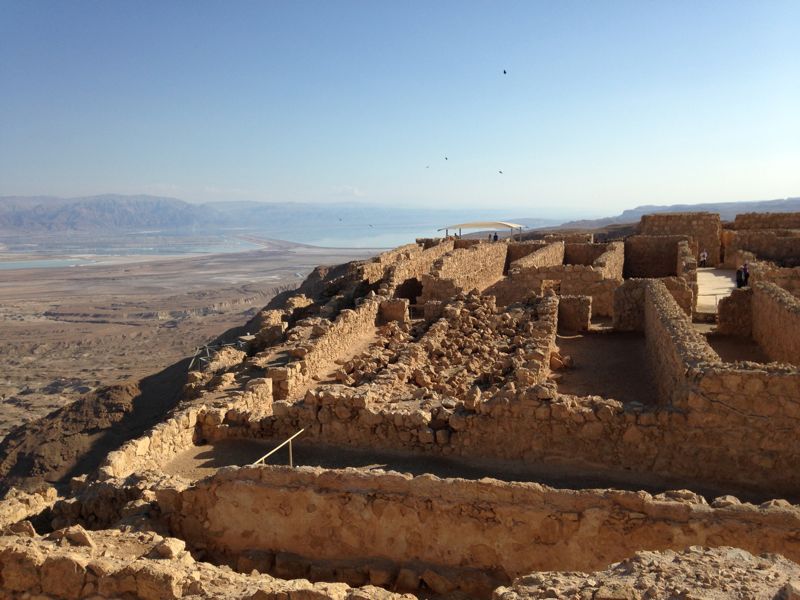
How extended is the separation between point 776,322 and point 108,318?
5017 cm

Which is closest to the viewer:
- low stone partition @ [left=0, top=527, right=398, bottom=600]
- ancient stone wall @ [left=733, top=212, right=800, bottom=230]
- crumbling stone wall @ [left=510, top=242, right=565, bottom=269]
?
low stone partition @ [left=0, top=527, right=398, bottom=600]

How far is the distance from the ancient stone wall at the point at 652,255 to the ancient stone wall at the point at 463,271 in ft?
14.5

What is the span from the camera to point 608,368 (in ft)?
35.4

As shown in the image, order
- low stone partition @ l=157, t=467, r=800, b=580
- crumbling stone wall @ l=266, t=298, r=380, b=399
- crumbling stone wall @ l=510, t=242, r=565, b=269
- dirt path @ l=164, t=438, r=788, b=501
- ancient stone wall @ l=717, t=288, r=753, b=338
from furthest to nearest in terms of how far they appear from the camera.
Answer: crumbling stone wall @ l=510, t=242, r=565, b=269 < ancient stone wall @ l=717, t=288, r=753, b=338 < crumbling stone wall @ l=266, t=298, r=380, b=399 < dirt path @ l=164, t=438, r=788, b=501 < low stone partition @ l=157, t=467, r=800, b=580

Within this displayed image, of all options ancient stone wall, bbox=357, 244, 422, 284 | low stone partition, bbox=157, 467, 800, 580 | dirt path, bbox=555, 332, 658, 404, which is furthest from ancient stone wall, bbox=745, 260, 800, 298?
low stone partition, bbox=157, 467, 800, 580

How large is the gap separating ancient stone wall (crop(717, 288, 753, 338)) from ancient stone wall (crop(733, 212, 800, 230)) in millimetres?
16563

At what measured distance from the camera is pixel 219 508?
5406mm

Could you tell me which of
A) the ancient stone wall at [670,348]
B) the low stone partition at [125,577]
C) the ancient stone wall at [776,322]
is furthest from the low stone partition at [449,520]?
the ancient stone wall at [776,322]

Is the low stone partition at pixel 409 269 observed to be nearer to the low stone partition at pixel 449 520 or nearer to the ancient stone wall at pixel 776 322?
the ancient stone wall at pixel 776 322

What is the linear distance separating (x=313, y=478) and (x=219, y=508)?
880mm

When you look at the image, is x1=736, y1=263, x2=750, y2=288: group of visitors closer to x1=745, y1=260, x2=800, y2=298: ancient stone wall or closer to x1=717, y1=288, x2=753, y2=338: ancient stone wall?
x1=745, y1=260, x2=800, y2=298: ancient stone wall

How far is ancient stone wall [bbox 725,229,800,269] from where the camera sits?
2216 centimetres

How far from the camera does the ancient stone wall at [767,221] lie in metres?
27.0

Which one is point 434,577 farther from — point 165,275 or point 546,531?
point 165,275
